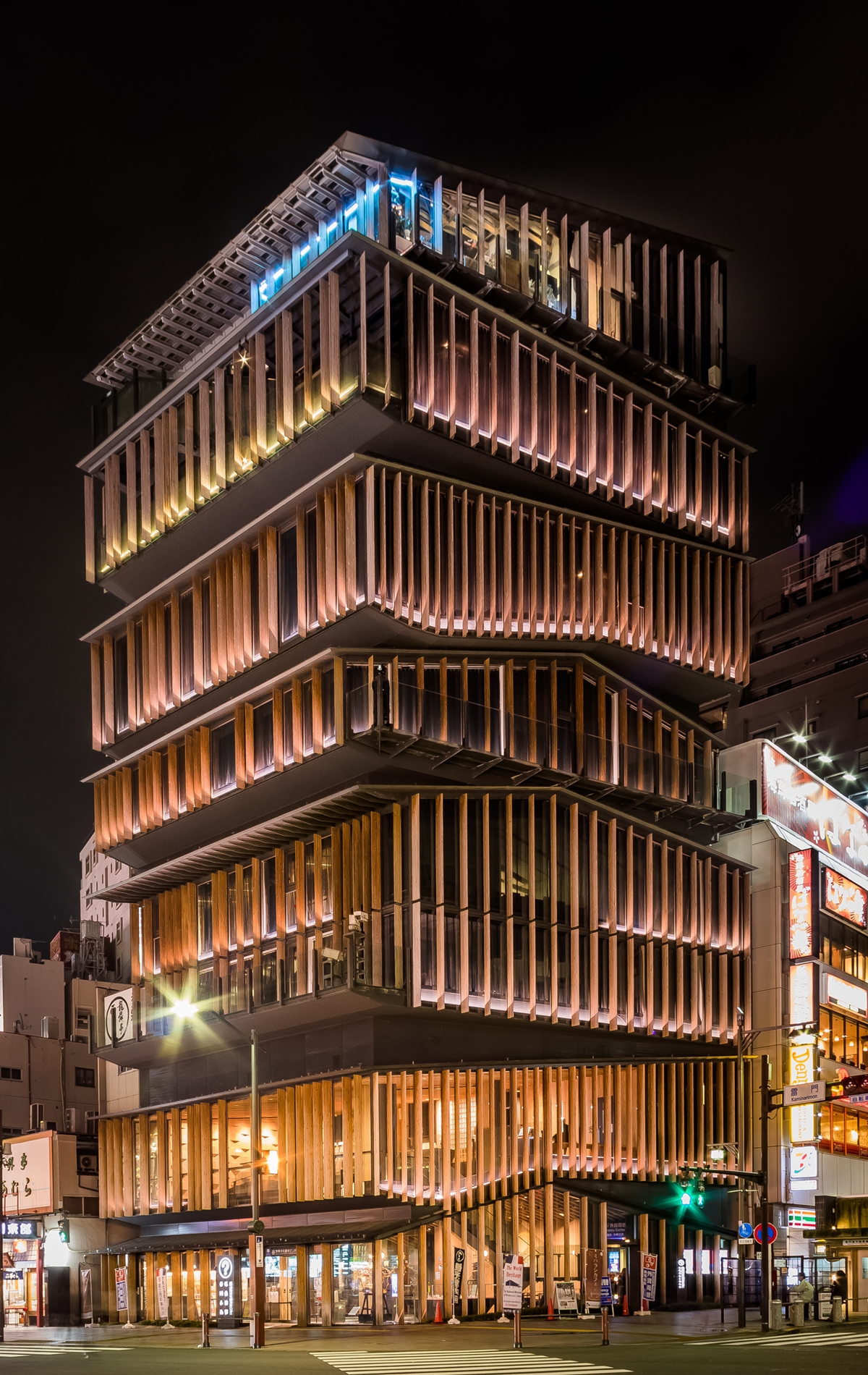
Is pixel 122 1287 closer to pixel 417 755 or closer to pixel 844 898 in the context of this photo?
pixel 417 755

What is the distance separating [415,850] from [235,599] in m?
14.8

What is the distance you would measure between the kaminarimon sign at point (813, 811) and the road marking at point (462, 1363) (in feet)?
118

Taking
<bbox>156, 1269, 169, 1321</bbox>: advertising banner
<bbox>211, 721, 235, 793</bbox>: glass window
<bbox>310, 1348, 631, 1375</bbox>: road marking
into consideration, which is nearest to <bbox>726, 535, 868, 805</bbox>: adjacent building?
<bbox>211, 721, 235, 793</bbox>: glass window

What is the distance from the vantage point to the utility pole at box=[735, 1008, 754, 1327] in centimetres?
4694

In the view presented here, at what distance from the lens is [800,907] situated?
211ft

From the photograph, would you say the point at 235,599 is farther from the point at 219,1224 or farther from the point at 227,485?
the point at 219,1224

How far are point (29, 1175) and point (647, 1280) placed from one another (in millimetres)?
31380

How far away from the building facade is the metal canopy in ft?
0.60

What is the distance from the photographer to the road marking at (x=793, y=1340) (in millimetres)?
38469

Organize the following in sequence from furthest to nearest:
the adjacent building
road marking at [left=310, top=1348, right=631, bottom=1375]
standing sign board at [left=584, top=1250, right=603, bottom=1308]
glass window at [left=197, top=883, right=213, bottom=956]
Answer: the adjacent building, glass window at [left=197, top=883, right=213, bottom=956], standing sign board at [left=584, top=1250, right=603, bottom=1308], road marking at [left=310, top=1348, right=631, bottom=1375]

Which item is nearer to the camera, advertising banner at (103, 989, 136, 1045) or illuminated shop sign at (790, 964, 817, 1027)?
illuminated shop sign at (790, 964, 817, 1027)

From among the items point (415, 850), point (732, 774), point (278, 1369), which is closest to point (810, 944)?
point (732, 774)

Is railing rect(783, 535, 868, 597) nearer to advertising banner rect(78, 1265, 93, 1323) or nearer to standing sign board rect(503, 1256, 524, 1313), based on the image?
advertising banner rect(78, 1265, 93, 1323)

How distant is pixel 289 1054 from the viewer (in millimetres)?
57156
